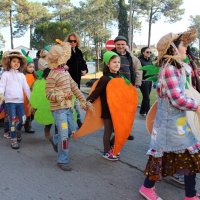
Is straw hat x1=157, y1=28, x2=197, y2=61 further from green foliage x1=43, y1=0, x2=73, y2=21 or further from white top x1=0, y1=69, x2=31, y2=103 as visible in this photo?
green foliage x1=43, y1=0, x2=73, y2=21

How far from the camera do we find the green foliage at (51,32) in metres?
37.9

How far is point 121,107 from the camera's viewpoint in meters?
4.88

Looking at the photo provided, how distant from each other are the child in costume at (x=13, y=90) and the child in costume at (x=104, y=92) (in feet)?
4.45

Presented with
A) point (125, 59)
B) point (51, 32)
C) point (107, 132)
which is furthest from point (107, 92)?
point (51, 32)

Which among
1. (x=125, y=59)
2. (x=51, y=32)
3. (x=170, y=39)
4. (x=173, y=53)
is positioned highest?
(x=51, y=32)

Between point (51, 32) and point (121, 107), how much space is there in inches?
1386

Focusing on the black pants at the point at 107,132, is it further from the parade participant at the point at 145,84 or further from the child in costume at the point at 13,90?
the parade participant at the point at 145,84

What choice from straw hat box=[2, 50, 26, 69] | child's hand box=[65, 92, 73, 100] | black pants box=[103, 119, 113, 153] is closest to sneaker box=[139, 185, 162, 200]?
black pants box=[103, 119, 113, 153]

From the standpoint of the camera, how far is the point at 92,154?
528 centimetres

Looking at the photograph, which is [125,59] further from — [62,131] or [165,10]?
[165,10]

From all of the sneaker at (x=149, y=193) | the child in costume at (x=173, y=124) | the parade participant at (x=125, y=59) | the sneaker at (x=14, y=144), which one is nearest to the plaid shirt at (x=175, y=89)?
the child in costume at (x=173, y=124)

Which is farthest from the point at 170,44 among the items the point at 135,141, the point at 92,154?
the point at 135,141

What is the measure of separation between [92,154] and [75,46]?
88.2 inches

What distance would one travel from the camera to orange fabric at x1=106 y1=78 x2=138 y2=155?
483 cm
